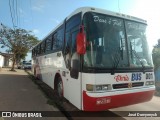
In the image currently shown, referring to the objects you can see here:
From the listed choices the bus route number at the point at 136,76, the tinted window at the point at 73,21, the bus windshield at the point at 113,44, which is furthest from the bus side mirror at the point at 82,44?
the bus route number at the point at 136,76

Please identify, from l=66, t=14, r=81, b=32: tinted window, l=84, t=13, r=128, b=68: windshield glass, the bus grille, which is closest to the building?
l=66, t=14, r=81, b=32: tinted window

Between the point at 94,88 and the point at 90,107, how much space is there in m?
0.52

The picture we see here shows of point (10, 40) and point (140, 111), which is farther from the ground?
point (10, 40)

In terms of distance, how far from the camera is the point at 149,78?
5887 millimetres

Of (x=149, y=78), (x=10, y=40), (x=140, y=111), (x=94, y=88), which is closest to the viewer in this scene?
(x=94, y=88)

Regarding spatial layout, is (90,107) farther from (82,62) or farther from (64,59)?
(64,59)

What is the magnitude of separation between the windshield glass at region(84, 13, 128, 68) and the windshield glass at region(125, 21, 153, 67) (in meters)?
0.25

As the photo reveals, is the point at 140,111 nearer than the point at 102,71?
No

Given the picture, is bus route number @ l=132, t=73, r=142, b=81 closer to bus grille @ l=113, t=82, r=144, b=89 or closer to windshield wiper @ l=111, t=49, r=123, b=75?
bus grille @ l=113, t=82, r=144, b=89

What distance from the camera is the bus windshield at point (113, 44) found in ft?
16.6

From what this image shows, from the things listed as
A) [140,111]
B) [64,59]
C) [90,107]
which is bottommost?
[140,111]

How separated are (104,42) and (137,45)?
129 cm

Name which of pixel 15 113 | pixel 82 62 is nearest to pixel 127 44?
pixel 82 62

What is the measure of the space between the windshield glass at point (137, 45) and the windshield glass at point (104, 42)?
0.83 feet
